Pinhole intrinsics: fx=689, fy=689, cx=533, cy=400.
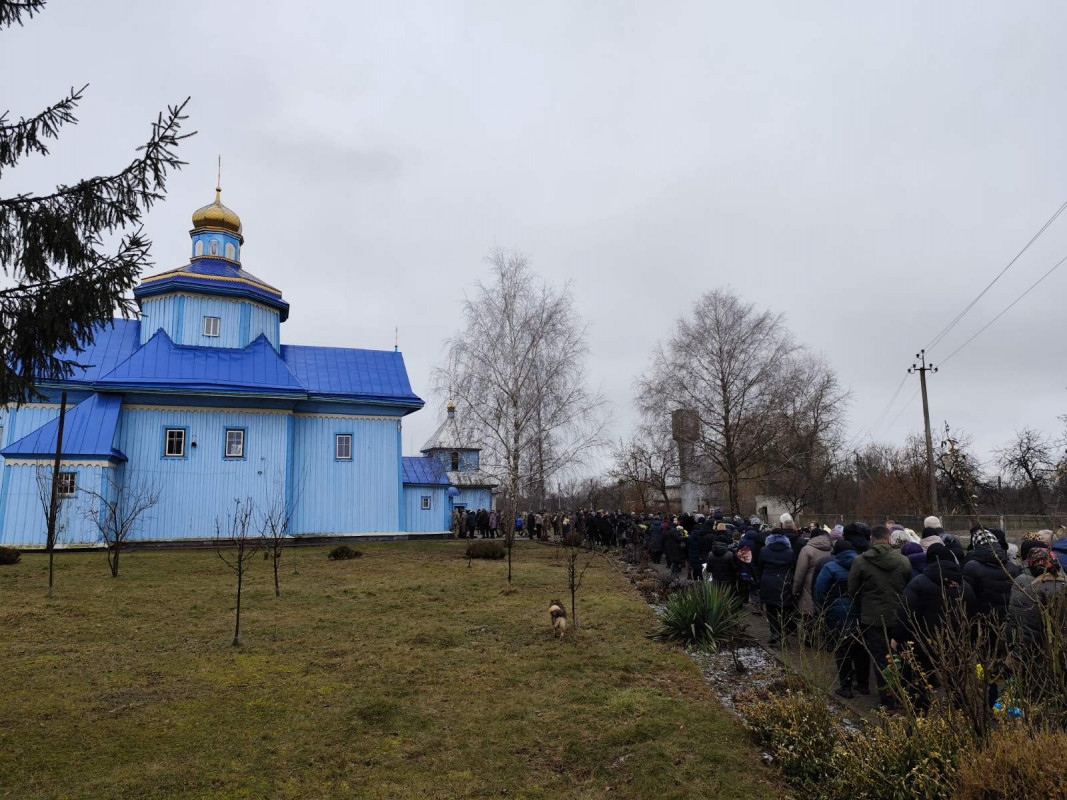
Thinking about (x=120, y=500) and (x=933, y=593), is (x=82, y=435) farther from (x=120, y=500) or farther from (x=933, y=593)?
(x=933, y=593)

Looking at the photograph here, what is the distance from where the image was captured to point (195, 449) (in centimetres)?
2483

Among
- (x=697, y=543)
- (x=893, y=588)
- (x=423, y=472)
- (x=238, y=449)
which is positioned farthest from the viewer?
(x=423, y=472)

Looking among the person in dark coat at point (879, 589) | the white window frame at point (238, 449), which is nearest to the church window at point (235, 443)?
the white window frame at point (238, 449)

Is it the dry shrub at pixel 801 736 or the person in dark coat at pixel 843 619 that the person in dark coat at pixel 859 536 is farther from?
the dry shrub at pixel 801 736

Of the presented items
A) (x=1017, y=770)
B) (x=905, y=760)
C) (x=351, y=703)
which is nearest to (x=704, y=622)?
(x=351, y=703)

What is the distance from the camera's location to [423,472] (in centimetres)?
3481

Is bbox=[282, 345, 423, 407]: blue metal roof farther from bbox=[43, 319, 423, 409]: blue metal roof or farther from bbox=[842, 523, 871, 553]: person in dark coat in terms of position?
bbox=[842, 523, 871, 553]: person in dark coat

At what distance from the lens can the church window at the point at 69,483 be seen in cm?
2167

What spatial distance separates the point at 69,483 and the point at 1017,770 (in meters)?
25.3

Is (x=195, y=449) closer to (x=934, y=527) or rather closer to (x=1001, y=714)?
(x=934, y=527)

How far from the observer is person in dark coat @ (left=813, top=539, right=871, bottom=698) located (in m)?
7.15

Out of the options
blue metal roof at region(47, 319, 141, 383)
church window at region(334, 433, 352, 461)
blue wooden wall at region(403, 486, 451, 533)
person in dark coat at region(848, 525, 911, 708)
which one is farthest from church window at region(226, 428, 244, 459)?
person in dark coat at region(848, 525, 911, 708)

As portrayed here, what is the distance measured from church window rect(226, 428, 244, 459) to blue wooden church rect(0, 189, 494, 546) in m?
0.04

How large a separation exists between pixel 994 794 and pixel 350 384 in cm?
2720
